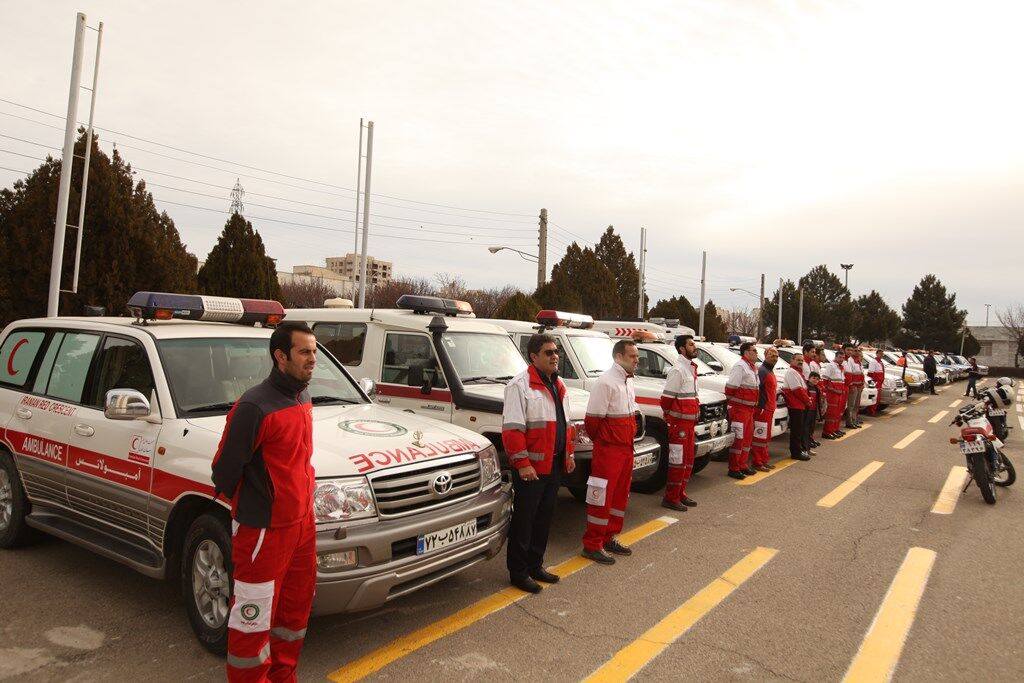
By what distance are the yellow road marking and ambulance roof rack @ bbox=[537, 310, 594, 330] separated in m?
6.81

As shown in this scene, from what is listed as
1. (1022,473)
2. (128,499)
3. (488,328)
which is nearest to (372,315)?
(488,328)

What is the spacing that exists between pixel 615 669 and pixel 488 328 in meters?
4.47

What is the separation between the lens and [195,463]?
3.81 m

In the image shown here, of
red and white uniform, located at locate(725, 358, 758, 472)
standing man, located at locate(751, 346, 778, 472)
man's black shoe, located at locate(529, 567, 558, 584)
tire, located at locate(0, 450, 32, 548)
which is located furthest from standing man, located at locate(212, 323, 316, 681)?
standing man, located at locate(751, 346, 778, 472)

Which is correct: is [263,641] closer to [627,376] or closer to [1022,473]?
[627,376]

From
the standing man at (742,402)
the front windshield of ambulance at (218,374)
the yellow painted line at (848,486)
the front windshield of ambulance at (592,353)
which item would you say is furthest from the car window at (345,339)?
the yellow painted line at (848,486)

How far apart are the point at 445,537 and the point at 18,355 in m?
4.09

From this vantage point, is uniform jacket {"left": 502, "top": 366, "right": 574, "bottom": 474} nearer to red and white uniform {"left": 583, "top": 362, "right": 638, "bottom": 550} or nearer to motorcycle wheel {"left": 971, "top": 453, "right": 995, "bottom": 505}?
red and white uniform {"left": 583, "top": 362, "right": 638, "bottom": 550}

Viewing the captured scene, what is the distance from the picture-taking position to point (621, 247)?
4369cm

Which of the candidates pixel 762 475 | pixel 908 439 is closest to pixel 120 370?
pixel 762 475

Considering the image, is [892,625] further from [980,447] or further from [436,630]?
[980,447]

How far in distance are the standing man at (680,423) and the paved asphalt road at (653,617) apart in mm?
605

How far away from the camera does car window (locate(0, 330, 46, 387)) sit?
543 cm

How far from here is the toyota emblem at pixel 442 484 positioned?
407cm
